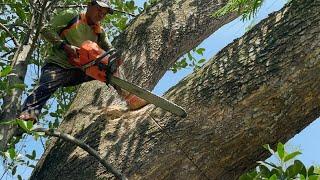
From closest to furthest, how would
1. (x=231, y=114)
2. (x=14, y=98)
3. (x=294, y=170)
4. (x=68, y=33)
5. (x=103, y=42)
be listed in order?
(x=294, y=170)
(x=231, y=114)
(x=14, y=98)
(x=68, y=33)
(x=103, y=42)

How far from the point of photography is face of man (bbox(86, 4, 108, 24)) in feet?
10.8

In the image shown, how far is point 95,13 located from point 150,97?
0.74 meters

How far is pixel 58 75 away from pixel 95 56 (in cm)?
25

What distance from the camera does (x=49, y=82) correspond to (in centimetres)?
309

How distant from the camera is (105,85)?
3402mm

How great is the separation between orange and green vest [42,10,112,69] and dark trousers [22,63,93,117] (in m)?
0.05

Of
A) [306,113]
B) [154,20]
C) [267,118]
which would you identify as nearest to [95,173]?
[267,118]

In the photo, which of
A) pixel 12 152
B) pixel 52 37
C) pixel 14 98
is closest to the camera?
pixel 12 152

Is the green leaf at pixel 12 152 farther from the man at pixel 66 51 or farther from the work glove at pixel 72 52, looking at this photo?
the work glove at pixel 72 52

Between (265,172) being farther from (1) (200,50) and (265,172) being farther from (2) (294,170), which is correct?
(1) (200,50)

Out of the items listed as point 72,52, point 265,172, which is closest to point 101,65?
point 72,52

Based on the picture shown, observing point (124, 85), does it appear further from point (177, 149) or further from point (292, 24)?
point (292, 24)

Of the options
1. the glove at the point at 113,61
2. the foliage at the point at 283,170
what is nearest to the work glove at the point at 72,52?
the glove at the point at 113,61

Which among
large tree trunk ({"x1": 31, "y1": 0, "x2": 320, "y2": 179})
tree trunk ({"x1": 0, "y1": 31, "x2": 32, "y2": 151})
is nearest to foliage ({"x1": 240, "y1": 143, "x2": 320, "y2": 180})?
large tree trunk ({"x1": 31, "y1": 0, "x2": 320, "y2": 179})
